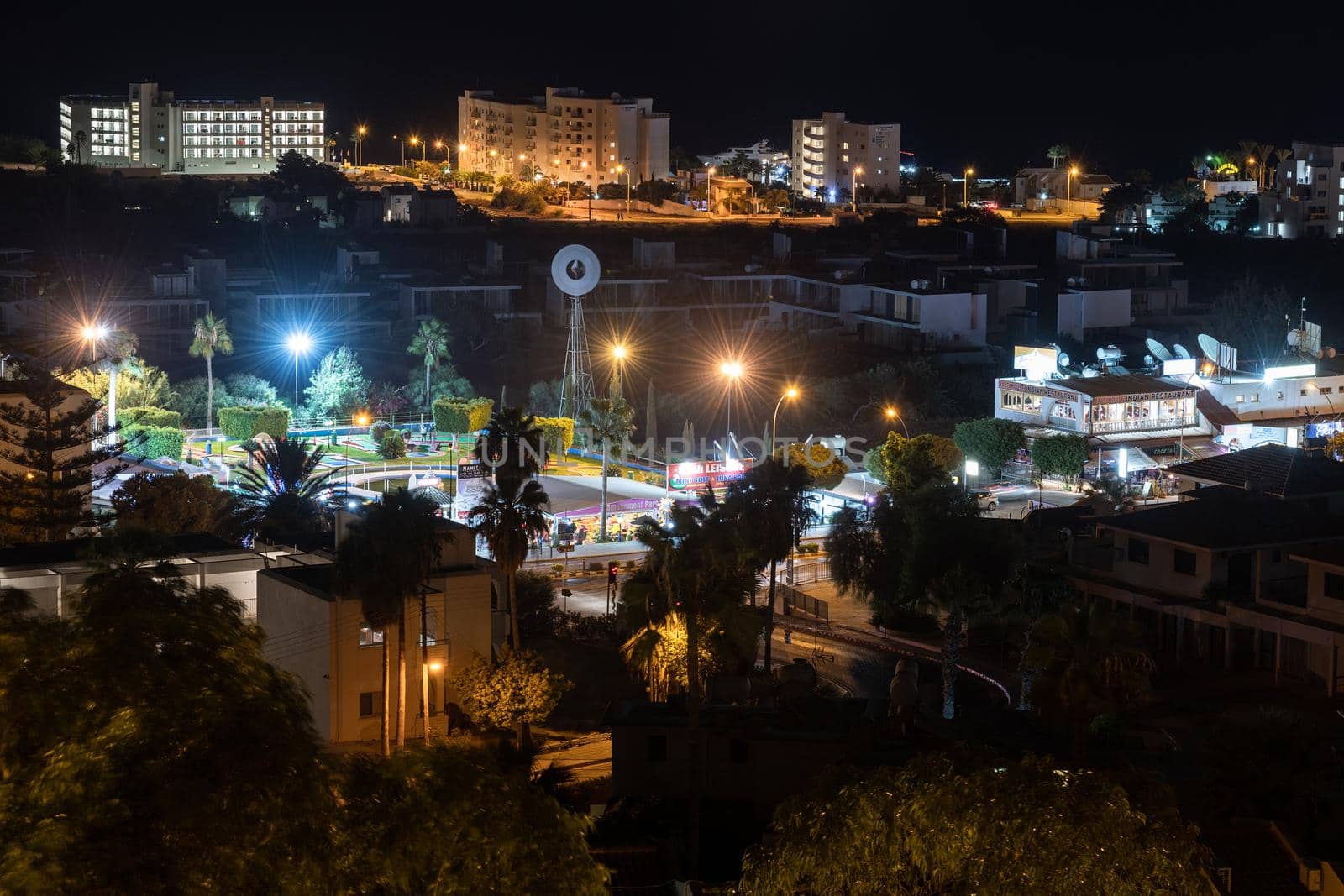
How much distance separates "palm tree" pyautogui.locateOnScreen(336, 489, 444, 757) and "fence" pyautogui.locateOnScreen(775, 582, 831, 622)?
1043 cm

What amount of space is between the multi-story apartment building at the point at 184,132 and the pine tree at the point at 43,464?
74.4 m

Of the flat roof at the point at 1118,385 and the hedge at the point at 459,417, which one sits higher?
the flat roof at the point at 1118,385

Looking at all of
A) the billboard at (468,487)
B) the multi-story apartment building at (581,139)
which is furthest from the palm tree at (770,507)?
the multi-story apartment building at (581,139)

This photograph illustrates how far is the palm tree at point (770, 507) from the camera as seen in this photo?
31297 millimetres

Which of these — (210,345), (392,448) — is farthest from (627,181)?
(392,448)

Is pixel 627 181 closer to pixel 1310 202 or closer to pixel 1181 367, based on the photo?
pixel 1310 202

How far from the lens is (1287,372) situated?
53.3 metres

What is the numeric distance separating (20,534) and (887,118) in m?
168

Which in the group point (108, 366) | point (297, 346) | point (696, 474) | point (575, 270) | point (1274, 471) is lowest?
point (696, 474)

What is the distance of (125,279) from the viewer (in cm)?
7062

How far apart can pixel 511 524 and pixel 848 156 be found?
87.9 metres

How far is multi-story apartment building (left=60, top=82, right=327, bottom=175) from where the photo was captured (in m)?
109

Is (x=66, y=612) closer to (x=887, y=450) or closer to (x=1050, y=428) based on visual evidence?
(x=887, y=450)

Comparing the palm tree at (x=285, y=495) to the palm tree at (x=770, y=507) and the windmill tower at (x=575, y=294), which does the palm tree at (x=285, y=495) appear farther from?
the windmill tower at (x=575, y=294)
